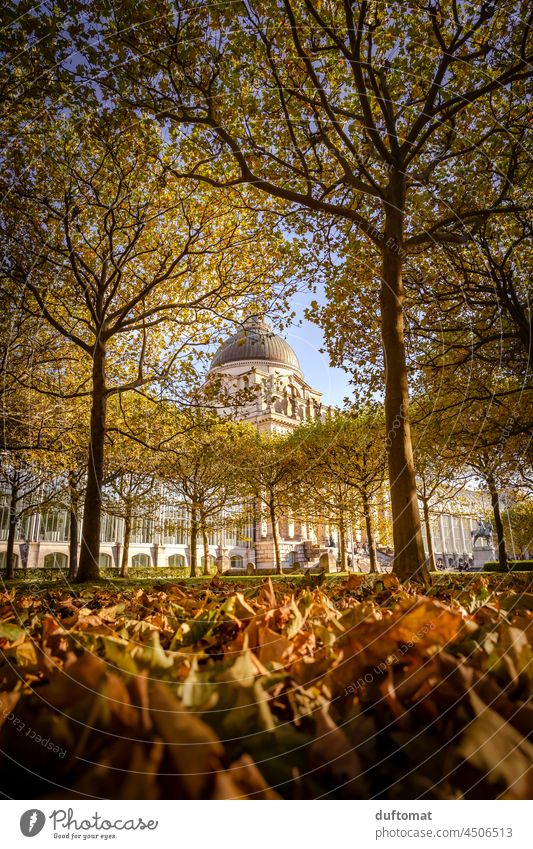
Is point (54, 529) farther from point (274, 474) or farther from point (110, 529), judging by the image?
point (274, 474)

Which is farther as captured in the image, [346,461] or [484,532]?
[484,532]

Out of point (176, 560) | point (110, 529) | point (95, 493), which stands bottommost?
point (176, 560)

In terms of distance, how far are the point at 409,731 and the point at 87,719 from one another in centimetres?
51

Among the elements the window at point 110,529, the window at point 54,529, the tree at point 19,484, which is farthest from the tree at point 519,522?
the window at point 54,529

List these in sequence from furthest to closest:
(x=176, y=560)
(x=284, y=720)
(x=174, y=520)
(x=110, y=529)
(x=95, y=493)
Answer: (x=176, y=560), (x=110, y=529), (x=174, y=520), (x=95, y=493), (x=284, y=720)

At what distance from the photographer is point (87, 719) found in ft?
2.45

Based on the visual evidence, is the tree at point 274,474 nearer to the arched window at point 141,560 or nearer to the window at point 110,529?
the window at point 110,529

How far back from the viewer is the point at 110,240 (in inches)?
350

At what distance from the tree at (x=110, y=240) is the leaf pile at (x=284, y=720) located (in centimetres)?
787

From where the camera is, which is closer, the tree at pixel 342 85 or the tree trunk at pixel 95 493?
the tree at pixel 342 85

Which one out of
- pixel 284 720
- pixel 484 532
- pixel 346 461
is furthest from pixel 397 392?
pixel 484 532

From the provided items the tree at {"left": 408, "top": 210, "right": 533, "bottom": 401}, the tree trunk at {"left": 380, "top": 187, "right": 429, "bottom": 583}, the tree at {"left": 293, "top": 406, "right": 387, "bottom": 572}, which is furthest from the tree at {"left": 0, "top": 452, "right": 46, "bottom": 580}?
the tree trunk at {"left": 380, "top": 187, "right": 429, "bottom": 583}

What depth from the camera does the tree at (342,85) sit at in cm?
624

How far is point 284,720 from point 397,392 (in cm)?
629
